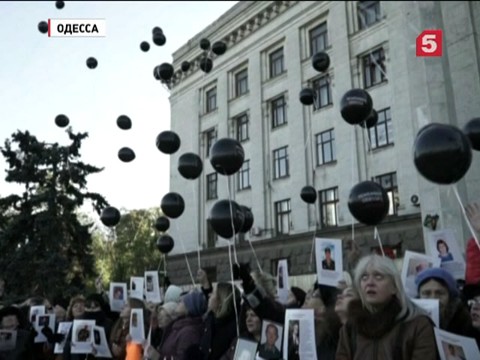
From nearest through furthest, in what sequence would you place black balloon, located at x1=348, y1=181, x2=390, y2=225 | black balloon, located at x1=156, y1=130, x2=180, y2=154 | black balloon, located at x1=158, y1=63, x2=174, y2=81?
black balloon, located at x1=348, y1=181, x2=390, y2=225 < black balloon, located at x1=156, y1=130, x2=180, y2=154 < black balloon, located at x1=158, y1=63, x2=174, y2=81

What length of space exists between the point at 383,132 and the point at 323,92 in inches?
165

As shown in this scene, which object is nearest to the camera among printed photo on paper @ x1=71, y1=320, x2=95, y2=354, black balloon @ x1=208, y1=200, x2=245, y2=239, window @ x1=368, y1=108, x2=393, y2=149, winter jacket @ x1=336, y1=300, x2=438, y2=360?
winter jacket @ x1=336, y1=300, x2=438, y2=360

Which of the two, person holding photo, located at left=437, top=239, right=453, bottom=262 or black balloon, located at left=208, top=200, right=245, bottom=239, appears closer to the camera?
black balloon, located at left=208, top=200, right=245, bottom=239

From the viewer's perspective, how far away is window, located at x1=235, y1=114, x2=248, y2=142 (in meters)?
26.8

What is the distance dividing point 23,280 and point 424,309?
70.2ft

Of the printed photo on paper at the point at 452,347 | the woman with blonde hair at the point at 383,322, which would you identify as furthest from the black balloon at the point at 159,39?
the printed photo on paper at the point at 452,347

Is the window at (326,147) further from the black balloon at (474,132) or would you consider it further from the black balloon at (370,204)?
the black balloon at (474,132)

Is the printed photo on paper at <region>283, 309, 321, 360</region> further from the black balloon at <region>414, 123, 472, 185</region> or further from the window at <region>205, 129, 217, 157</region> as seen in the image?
the window at <region>205, 129, 217, 157</region>

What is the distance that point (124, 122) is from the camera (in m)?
11.6

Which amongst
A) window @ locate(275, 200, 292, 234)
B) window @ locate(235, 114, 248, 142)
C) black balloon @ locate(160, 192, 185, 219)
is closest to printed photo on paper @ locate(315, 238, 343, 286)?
black balloon @ locate(160, 192, 185, 219)

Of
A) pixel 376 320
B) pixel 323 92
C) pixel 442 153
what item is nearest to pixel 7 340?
pixel 376 320

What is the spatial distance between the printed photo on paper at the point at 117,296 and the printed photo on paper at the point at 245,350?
371 cm

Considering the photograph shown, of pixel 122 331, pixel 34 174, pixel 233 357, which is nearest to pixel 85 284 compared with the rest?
pixel 34 174

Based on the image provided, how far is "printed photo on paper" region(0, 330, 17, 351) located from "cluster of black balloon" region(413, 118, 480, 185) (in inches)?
186
